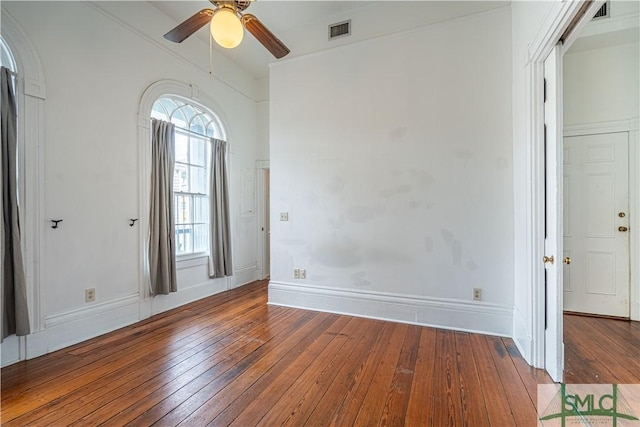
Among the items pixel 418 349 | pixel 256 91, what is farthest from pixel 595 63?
pixel 256 91

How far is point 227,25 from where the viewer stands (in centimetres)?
189

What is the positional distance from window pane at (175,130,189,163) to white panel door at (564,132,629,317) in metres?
4.68

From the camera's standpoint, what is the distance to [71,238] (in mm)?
2678

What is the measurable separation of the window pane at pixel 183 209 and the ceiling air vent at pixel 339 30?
279 cm

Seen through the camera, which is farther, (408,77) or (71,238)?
(408,77)

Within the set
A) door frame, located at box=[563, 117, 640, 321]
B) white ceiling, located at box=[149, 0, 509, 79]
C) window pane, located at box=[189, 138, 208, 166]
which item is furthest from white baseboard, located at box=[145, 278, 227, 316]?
door frame, located at box=[563, 117, 640, 321]

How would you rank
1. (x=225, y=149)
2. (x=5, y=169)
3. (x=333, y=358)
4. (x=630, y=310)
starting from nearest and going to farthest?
(x=5, y=169) < (x=333, y=358) < (x=630, y=310) < (x=225, y=149)

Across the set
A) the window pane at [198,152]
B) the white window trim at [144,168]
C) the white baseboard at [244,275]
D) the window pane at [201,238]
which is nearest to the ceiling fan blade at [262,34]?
the white window trim at [144,168]

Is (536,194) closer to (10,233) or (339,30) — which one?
(339,30)

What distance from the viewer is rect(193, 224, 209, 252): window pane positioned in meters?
4.13

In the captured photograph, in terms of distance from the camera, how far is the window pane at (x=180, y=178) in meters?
3.81

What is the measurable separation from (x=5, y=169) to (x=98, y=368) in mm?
1664

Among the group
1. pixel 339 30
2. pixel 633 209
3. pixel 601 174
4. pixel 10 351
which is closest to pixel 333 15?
pixel 339 30

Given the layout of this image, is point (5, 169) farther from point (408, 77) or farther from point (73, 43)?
point (408, 77)
